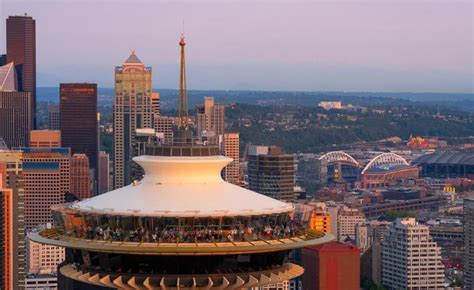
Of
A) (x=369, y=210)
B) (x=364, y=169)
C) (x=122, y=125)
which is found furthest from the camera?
(x=364, y=169)

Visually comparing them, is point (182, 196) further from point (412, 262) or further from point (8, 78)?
point (8, 78)

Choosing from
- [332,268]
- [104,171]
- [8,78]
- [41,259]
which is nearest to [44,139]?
[104,171]

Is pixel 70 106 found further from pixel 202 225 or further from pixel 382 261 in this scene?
pixel 202 225

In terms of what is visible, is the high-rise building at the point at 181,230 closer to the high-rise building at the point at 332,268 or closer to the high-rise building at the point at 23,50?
the high-rise building at the point at 332,268

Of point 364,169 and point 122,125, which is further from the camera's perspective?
point 364,169

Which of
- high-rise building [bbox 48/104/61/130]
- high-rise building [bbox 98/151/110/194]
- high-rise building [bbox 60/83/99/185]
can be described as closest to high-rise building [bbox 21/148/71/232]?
high-rise building [bbox 98/151/110/194]

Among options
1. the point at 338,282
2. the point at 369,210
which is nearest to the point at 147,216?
the point at 338,282
